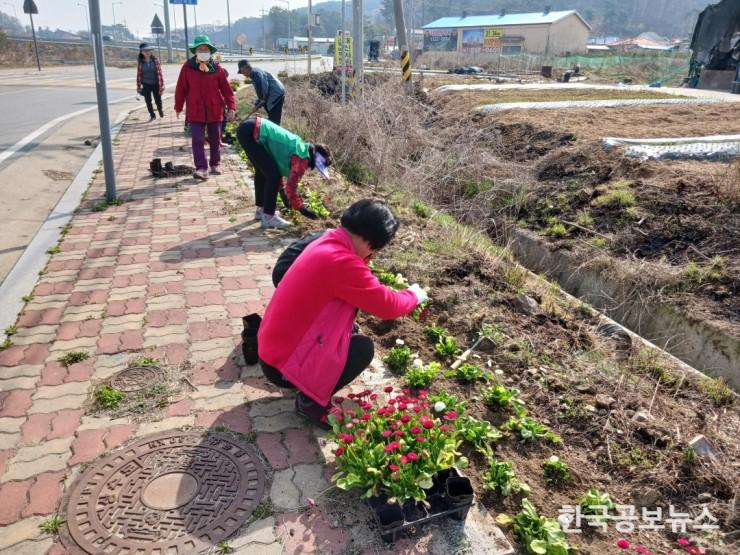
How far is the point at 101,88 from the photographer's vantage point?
20.4ft

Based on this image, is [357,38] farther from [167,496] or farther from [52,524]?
[52,524]

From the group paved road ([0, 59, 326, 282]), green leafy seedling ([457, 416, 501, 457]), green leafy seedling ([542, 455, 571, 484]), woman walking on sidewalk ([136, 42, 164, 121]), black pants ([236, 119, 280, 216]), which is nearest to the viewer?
green leafy seedling ([542, 455, 571, 484])

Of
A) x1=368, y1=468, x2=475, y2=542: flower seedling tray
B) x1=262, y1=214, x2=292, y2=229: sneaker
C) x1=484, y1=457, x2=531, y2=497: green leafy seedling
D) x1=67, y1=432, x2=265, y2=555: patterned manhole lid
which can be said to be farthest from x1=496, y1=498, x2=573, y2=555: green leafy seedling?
x1=262, y1=214, x2=292, y2=229: sneaker

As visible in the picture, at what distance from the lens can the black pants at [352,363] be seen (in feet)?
9.56

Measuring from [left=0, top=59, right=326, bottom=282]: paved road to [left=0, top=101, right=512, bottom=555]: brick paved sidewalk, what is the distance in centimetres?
66

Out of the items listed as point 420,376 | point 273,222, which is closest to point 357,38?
point 273,222

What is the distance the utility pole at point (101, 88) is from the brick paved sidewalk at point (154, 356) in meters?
0.39

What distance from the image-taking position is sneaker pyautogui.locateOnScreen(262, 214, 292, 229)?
592cm

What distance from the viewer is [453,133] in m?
9.57

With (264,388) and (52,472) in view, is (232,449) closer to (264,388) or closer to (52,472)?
(264,388)

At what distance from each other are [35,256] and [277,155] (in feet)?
7.96

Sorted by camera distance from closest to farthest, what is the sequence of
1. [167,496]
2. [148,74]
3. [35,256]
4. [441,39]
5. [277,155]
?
[167,496] < [35,256] < [277,155] < [148,74] < [441,39]

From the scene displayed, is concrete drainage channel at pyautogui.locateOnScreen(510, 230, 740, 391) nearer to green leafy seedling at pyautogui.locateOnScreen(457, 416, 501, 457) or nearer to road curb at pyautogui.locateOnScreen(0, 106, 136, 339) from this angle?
green leafy seedling at pyautogui.locateOnScreen(457, 416, 501, 457)

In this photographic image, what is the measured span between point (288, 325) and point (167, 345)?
143 cm
